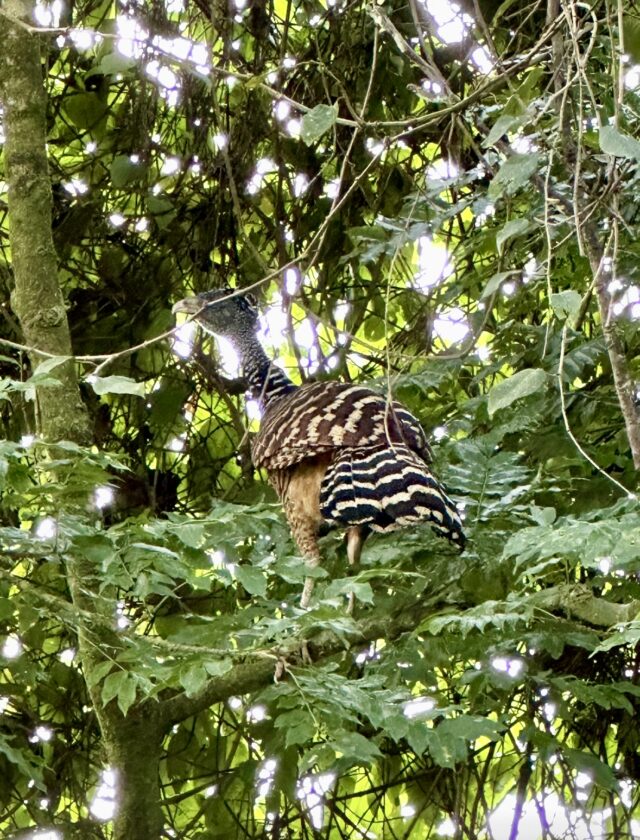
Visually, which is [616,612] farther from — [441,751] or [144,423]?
[144,423]

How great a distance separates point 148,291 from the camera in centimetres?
362

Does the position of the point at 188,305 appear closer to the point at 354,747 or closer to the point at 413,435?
the point at 413,435

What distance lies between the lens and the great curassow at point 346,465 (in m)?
2.47

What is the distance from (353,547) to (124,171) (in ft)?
4.06

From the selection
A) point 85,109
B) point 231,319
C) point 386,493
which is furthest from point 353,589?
point 85,109

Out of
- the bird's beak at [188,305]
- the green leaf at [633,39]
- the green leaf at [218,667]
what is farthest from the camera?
the bird's beak at [188,305]

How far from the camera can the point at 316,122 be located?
181 centimetres

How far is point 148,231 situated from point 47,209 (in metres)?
0.88

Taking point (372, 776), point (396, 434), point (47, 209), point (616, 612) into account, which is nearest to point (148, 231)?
point (47, 209)

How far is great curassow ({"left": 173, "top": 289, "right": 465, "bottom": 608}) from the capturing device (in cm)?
247

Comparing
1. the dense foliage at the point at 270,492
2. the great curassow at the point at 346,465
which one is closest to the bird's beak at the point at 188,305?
the great curassow at the point at 346,465

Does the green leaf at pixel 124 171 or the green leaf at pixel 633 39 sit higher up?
the green leaf at pixel 124 171

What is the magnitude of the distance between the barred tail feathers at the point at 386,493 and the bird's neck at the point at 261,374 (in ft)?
2.37

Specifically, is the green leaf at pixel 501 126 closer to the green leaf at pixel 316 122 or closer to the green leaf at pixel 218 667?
the green leaf at pixel 316 122
